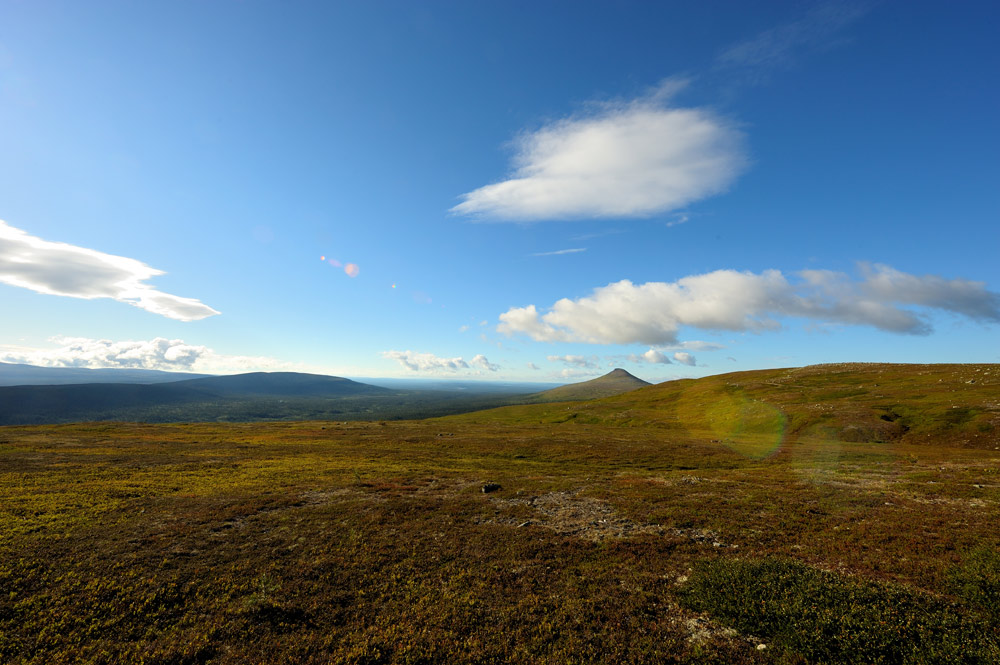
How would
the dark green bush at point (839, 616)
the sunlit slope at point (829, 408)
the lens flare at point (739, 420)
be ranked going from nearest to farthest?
1. the dark green bush at point (839, 616)
2. the lens flare at point (739, 420)
3. the sunlit slope at point (829, 408)

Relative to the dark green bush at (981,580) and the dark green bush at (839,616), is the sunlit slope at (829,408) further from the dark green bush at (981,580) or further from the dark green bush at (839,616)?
the dark green bush at (839,616)

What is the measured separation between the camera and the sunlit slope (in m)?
66.8

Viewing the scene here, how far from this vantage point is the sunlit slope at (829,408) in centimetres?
6681

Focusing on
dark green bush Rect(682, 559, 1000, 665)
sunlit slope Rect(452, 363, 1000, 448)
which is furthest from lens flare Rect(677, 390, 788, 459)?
dark green bush Rect(682, 559, 1000, 665)

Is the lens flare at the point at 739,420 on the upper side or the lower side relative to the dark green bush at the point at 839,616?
lower

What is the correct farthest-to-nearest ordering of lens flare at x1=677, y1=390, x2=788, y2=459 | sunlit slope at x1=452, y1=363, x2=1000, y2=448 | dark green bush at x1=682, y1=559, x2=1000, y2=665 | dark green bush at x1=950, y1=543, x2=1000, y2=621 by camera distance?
sunlit slope at x1=452, y1=363, x2=1000, y2=448 < lens flare at x1=677, y1=390, x2=788, y2=459 < dark green bush at x1=950, y1=543, x2=1000, y2=621 < dark green bush at x1=682, y1=559, x2=1000, y2=665

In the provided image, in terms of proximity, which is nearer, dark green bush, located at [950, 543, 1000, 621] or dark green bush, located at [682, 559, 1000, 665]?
dark green bush, located at [682, 559, 1000, 665]

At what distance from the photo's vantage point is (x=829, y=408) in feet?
283

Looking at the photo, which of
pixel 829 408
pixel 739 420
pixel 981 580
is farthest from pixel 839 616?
pixel 829 408

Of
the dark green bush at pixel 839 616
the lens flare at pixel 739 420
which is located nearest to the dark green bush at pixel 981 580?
the dark green bush at pixel 839 616

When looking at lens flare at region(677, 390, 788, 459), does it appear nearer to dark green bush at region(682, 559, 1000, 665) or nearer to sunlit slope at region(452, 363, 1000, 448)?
sunlit slope at region(452, 363, 1000, 448)

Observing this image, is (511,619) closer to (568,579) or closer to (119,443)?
(568,579)

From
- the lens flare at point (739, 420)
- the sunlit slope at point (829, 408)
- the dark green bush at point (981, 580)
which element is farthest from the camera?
the sunlit slope at point (829, 408)

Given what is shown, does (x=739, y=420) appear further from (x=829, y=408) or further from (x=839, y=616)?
(x=839, y=616)
